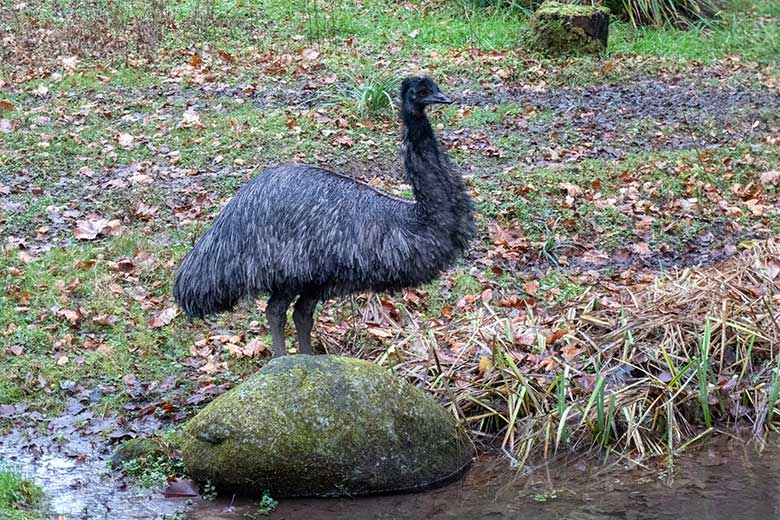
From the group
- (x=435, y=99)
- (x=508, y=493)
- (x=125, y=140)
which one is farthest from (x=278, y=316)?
(x=125, y=140)

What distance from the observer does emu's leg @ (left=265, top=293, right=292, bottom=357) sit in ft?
22.7

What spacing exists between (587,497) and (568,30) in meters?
10.1

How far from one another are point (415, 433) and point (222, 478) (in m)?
1.03

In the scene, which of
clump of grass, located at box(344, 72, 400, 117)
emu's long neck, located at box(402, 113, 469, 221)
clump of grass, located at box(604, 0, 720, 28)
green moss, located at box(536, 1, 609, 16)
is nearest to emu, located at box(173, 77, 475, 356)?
emu's long neck, located at box(402, 113, 469, 221)

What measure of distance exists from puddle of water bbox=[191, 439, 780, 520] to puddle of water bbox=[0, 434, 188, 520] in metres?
0.28

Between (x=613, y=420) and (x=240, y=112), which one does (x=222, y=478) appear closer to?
(x=613, y=420)

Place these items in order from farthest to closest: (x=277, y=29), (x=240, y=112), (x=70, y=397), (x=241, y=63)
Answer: (x=277, y=29) < (x=241, y=63) < (x=240, y=112) < (x=70, y=397)

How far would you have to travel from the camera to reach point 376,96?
12.5m

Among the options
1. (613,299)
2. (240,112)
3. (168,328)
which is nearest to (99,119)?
(240,112)

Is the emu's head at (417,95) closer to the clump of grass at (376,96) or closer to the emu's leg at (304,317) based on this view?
the emu's leg at (304,317)

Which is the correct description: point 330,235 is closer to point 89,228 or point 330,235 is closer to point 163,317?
point 163,317

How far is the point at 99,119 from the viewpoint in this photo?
12.5 meters

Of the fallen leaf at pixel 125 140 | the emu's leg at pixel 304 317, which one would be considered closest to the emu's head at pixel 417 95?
the emu's leg at pixel 304 317

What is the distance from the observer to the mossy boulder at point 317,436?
227 inches
